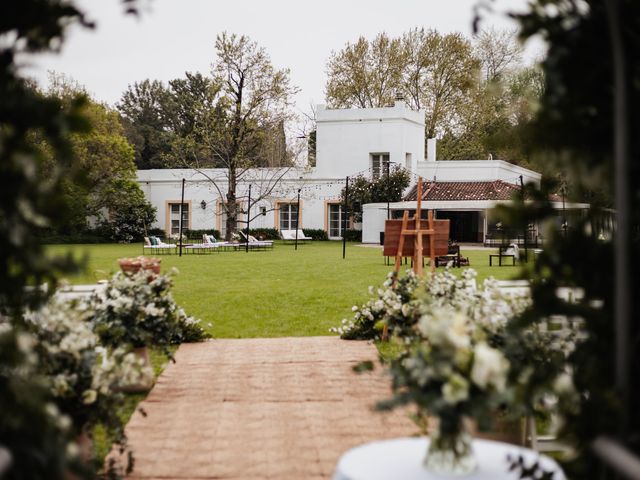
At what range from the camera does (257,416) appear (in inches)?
215

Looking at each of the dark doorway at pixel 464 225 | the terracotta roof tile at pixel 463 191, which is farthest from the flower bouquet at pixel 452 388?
the dark doorway at pixel 464 225

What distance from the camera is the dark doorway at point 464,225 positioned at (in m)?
35.7

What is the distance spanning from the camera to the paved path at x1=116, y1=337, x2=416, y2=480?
4438 millimetres

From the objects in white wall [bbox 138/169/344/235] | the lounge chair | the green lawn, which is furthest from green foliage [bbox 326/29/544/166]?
the green lawn

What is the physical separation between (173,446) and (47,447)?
3.08 meters

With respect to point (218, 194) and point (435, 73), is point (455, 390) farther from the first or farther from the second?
point (435, 73)

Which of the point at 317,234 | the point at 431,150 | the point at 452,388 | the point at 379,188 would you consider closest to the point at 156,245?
the point at 317,234

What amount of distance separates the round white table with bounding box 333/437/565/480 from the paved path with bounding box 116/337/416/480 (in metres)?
0.99

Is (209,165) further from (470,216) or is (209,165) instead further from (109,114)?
(470,216)

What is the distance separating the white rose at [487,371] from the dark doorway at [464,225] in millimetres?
33582

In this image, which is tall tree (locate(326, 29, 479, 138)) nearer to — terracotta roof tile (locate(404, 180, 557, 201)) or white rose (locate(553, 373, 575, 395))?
terracotta roof tile (locate(404, 180, 557, 201))

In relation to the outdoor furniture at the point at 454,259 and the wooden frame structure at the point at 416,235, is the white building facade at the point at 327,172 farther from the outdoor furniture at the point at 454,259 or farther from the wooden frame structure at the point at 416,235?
the wooden frame structure at the point at 416,235

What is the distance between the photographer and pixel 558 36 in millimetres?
2010

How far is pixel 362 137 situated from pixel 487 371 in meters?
35.8
